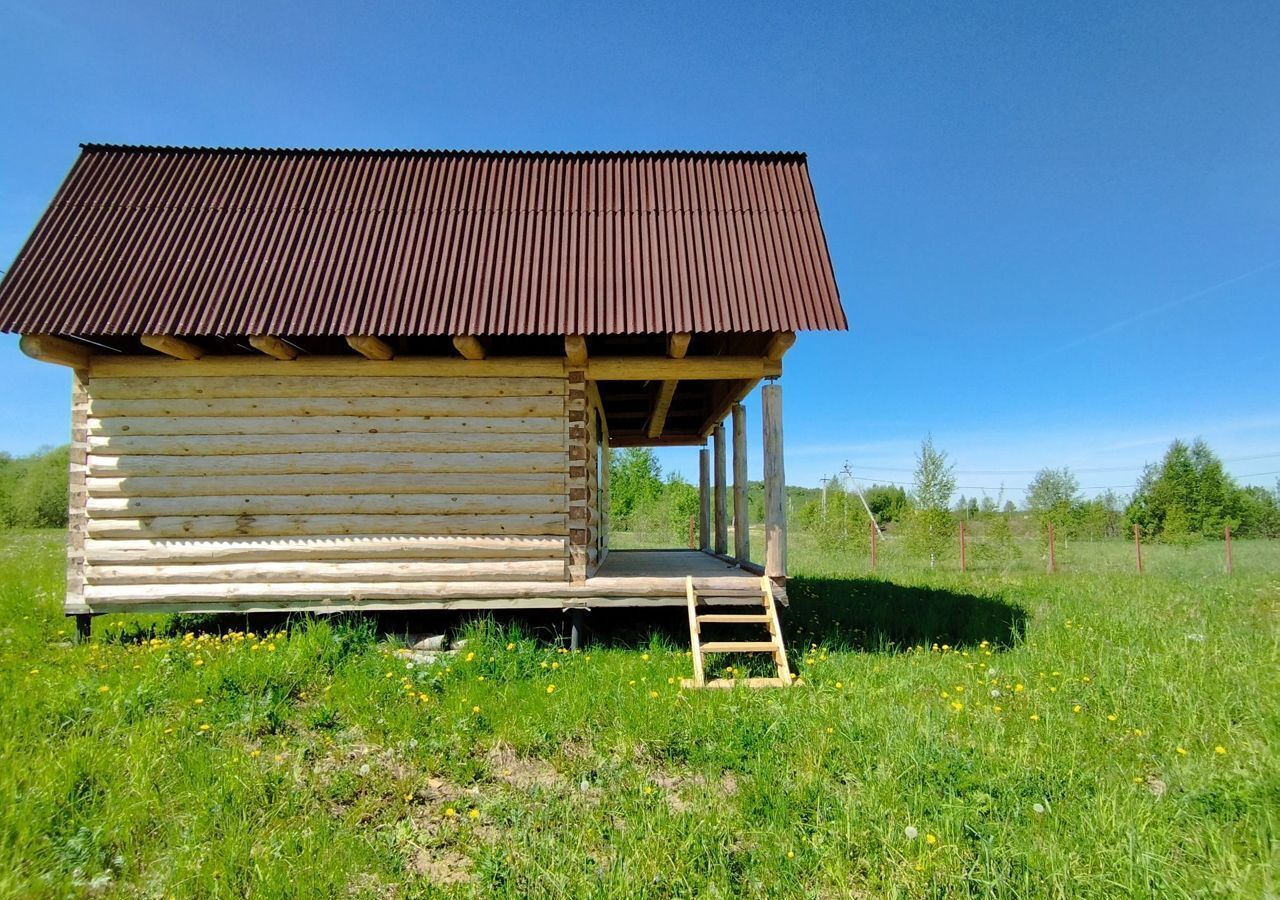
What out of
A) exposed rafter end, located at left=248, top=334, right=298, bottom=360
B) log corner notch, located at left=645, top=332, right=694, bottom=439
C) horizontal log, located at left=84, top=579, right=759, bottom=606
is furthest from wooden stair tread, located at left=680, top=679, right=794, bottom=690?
exposed rafter end, located at left=248, top=334, right=298, bottom=360

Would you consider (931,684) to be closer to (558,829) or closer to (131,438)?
(558,829)

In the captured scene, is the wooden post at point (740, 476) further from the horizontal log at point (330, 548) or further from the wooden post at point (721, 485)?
the horizontal log at point (330, 548)

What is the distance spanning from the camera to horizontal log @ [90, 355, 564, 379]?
22.4ft

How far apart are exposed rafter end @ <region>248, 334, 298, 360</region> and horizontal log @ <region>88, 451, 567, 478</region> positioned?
1.06 meters

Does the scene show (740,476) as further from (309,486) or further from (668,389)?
(309,486)

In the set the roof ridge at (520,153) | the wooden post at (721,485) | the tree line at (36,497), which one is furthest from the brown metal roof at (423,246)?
the tree line at (36,497)

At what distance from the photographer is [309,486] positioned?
683cm

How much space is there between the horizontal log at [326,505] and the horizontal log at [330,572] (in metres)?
0.55

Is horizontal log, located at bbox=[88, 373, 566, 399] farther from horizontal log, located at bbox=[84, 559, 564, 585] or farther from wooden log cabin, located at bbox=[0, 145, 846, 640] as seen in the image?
horizontal log, located at bbox=[84, 559, 564, 585]

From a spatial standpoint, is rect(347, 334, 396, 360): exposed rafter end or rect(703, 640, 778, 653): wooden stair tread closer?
rect(703, 640, 778, 653): wooden stair tread

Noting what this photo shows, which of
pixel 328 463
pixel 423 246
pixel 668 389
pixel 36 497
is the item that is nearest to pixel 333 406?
pixel 328 463

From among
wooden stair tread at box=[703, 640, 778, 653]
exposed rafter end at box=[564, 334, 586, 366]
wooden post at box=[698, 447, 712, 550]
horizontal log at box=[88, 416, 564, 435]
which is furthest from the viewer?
wooden post at box=[698, 447, 712, 550]

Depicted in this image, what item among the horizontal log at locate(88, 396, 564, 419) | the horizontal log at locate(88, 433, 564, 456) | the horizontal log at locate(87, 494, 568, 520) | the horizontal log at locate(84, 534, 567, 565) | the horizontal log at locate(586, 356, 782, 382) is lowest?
the horizontal log at locate(84, 534, 567, 565)

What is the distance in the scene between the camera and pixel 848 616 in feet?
27.0
